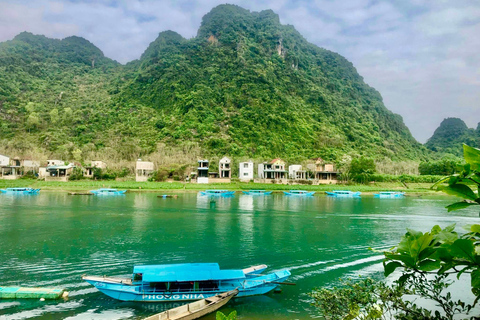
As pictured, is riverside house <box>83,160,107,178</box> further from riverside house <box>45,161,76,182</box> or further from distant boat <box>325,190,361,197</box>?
distant boat <box>325,190,361,197</box>

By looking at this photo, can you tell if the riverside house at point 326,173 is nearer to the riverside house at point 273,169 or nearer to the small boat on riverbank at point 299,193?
the riverside house at point 273,169

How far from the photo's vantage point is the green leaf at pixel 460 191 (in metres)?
1.79

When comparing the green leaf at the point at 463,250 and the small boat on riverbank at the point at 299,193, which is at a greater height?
the green leaf at the point at 463,250

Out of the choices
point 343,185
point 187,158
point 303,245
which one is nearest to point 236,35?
point 187,158

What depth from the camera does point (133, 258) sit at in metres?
15.6

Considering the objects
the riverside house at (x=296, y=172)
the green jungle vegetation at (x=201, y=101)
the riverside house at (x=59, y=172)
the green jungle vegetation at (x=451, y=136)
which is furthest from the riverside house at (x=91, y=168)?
the green jungle vegetation at (x=451, y=136)

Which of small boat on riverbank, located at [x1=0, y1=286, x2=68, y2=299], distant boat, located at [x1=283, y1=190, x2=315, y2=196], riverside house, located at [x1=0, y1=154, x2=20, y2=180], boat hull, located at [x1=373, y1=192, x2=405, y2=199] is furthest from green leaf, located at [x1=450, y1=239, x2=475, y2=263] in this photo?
riverside house, located at [x1=0, y1=154, x2=20, y2=180]

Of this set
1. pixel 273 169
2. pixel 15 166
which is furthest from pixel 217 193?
pixel 15 166

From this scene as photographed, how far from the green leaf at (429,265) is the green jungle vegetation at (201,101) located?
2481 inches

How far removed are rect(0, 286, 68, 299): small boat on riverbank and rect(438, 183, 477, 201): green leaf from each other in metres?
12.6

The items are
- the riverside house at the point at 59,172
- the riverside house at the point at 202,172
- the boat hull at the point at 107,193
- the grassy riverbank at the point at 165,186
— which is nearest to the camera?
the boat hull at the point at 107,193

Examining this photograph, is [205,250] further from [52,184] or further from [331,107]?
[331,107]

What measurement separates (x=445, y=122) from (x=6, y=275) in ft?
522

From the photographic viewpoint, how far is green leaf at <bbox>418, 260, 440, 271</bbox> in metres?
1.76
